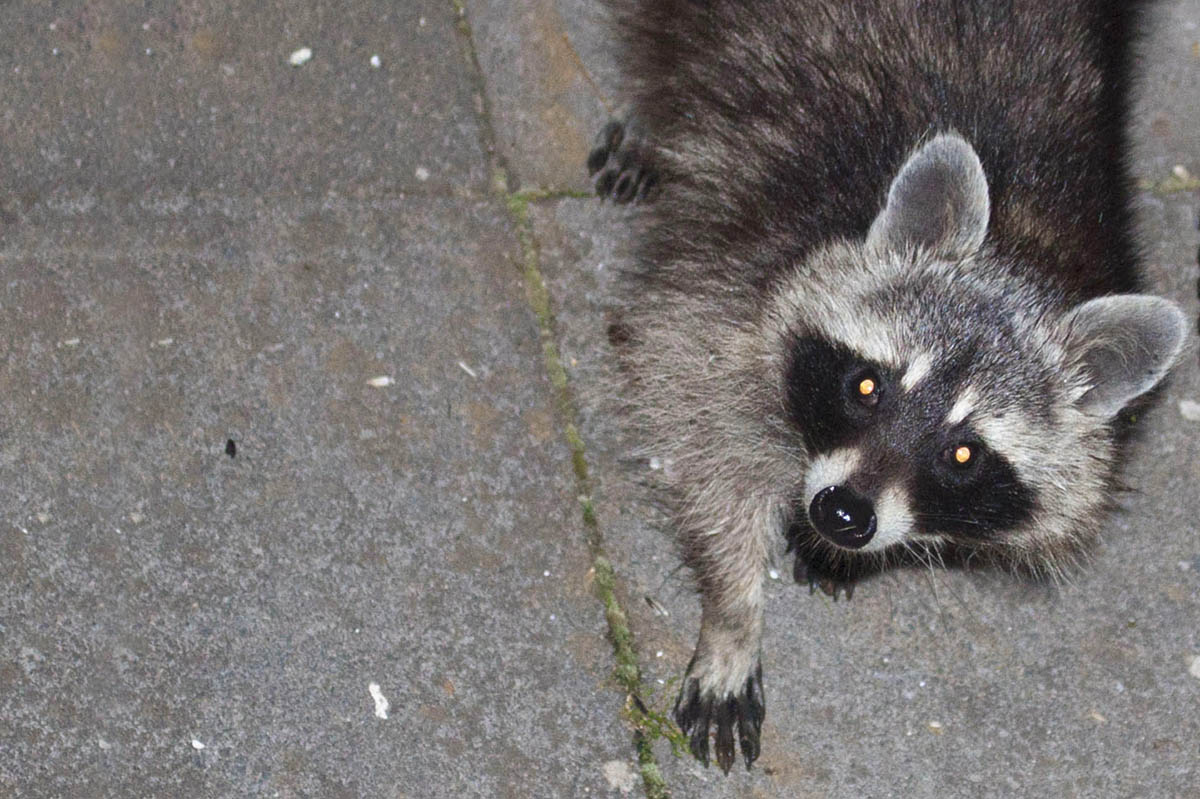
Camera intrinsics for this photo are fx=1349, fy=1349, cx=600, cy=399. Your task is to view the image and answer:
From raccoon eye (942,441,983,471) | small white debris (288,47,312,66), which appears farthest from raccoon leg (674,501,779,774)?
small white debris (288,47,312,66)

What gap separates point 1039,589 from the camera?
275 centimetres

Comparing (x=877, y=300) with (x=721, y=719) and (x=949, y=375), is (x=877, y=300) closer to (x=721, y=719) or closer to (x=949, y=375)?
(x=949, y=375)

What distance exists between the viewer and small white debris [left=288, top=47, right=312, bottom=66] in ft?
10.3

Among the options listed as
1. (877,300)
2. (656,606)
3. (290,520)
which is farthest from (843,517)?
(290,520)

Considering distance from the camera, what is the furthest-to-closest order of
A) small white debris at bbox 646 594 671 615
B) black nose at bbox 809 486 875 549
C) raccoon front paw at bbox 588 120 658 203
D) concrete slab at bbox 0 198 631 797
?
1. raccoon front paw at bbox 588 120 658 203
2. small white debris at bbox 646 594 671 615
3. concrete slab at bbox 0 198 631 797
4. black nose at bbox 809 486 875 549

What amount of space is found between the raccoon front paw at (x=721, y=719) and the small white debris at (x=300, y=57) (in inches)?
66.2

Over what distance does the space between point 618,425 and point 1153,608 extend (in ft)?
3.78

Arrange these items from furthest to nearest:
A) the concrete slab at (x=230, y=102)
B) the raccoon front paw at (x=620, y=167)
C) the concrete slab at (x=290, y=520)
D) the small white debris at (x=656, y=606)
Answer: the raccoon front paw at (x=620, y=167)
the concrete slab at (x=230, y=102)
the small white debris at (x=656, y=606)
the concrete slab at (x=290, y=520)

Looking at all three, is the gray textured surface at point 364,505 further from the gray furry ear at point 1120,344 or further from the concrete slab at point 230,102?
the gray furry ear at point 1120,344

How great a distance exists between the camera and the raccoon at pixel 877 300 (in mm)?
2299

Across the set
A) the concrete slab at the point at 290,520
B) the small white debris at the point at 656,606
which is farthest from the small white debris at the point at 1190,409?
the concrete slab at the point at 290,520

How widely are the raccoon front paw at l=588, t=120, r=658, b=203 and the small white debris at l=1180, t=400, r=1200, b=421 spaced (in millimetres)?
1279

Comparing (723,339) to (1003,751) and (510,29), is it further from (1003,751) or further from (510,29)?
(510,29)

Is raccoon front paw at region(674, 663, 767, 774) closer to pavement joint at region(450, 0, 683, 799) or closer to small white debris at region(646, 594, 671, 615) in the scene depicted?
pavement joint at region(450, 0, 683, 799)
